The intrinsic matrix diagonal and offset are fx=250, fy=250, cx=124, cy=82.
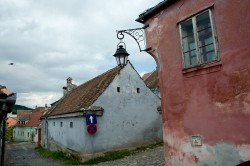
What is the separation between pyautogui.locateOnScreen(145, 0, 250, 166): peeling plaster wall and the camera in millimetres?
4883

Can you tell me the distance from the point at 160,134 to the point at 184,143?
12.9 m

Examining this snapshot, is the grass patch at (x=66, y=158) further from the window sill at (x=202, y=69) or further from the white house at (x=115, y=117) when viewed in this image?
the window sill at (x=202, y=69)

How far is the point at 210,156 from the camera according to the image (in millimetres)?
5375

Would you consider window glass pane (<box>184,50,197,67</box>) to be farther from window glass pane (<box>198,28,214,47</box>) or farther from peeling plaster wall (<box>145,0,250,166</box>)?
window glass pane (<box>198,28,214,47</box>)

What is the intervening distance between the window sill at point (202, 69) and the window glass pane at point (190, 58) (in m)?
0.16

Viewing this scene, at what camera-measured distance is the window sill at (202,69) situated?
5352 millimetres

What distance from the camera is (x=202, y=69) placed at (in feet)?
18.4

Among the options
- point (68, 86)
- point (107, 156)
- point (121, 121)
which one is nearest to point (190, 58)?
point (107, 156)

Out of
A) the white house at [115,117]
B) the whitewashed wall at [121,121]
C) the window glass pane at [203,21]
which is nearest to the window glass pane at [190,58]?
the window glass pane at [203,21]

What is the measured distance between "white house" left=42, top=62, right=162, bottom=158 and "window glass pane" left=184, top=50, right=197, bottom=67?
1023 cm

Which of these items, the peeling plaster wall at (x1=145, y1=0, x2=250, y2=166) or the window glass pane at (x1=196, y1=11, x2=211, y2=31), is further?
the window glass pane at (x1=196, y1=11, x2=211, y2=31)

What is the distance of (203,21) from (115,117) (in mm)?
11665

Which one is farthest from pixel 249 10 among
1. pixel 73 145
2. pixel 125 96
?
pixel 73 145

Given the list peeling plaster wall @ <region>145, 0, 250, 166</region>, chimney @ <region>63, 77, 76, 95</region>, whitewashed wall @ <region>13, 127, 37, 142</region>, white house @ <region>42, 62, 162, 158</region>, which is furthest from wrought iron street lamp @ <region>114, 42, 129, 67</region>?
whitewashed wall @ <region>13, 127, 37, 142</region>
